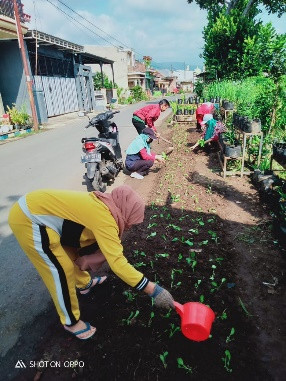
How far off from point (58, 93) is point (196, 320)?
67.8 ft

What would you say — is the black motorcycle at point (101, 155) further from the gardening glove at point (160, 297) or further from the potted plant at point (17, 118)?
the potted plant at point (17, 118)

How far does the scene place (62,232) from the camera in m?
2.09

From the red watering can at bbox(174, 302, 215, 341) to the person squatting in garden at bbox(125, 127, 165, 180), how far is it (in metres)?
4.13

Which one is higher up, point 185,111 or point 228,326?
point 185,111

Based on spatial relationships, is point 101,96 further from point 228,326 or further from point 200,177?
point 228,326

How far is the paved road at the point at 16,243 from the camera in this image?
240cm

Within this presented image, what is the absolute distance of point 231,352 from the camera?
219 cm

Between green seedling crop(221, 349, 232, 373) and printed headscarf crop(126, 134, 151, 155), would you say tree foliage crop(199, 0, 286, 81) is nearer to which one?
printed headscarf crop(126, 134, 151, 155)

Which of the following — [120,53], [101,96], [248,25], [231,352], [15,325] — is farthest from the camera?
[120,53]

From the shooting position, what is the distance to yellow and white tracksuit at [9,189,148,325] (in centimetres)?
188

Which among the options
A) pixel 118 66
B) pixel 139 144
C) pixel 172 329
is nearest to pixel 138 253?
pixel 172 329

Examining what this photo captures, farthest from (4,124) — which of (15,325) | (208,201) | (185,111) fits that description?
(15,325)

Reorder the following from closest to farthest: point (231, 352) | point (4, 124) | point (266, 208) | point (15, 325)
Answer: point (231, 352)
point (15, 325)
point (266, 208)
point (4, 124)

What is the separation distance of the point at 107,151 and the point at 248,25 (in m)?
15.6
